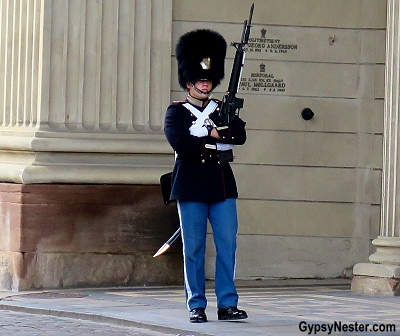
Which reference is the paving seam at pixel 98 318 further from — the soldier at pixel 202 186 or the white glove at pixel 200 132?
the white glove at pixel 200 132

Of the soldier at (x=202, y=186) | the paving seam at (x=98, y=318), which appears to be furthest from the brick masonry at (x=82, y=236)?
the soldier at (x=202, y=186)

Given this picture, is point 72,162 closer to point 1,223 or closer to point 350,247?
point 1,223

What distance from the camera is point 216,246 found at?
8352 millimetres

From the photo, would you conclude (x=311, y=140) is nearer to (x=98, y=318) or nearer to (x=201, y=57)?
(x=201, y=57)

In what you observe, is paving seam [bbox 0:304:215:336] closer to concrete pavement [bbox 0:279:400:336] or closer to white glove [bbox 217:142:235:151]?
concrete pavement [bbox 0:279:400:336]

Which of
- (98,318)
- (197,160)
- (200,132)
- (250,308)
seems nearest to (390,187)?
(250,308)

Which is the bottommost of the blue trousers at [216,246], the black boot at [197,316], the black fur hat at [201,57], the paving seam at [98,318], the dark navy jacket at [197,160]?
the paving seam at [98,318]

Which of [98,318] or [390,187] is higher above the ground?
[390,187]

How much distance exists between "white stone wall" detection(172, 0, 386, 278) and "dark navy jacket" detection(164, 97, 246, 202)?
3.31 meters

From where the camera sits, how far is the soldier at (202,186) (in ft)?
27.2

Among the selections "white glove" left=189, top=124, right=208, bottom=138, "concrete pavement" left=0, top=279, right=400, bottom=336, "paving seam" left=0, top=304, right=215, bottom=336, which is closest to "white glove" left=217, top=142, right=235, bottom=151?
"white glove" left=189, top=124, right=208, bottom=138

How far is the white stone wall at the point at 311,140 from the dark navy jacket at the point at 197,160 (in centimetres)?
331

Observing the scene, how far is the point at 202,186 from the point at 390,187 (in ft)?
9.22

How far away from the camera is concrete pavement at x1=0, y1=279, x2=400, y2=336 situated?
791cm
